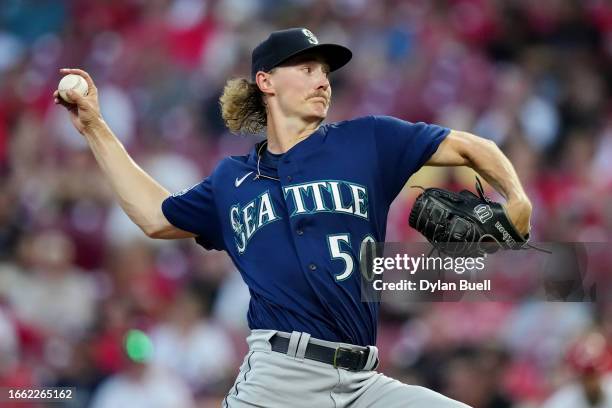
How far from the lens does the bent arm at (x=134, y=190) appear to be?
13.2ft

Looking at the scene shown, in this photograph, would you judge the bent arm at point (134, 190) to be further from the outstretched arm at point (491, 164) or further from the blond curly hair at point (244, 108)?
the outstretched arm at point (491, 164)

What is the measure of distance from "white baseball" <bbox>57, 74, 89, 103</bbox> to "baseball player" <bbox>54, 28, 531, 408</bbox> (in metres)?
0.52

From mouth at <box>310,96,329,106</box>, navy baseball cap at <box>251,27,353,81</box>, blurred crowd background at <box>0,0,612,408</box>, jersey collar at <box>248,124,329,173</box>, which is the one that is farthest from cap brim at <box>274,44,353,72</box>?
blurred crowd background at <box>0,0,612,408</box>

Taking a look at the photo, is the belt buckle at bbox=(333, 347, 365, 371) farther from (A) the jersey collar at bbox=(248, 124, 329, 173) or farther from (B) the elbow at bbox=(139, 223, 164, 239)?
(B) the elbow at bbox=(139, 223, 164, 239)

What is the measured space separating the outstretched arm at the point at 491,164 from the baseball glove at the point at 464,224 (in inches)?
1.5

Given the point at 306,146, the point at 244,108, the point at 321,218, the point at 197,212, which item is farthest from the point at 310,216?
the point at 244,108

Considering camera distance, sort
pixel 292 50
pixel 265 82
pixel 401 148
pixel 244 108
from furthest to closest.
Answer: pixel 244 108 → pixel 265 82 → pixel 292 50 → pixel 401 148

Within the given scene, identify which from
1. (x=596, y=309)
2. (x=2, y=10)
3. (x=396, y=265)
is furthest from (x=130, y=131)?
(x=396, y=265)

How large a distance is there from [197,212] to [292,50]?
0.67 metres

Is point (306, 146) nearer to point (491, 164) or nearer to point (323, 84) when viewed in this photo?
point (323, 84)

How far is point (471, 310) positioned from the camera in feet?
22.0

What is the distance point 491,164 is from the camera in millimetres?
3572

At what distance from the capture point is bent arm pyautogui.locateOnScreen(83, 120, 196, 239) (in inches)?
A: 159

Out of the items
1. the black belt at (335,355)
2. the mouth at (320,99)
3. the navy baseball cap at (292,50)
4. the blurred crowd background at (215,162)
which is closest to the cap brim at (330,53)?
the navy baseball cap at (292,50)
